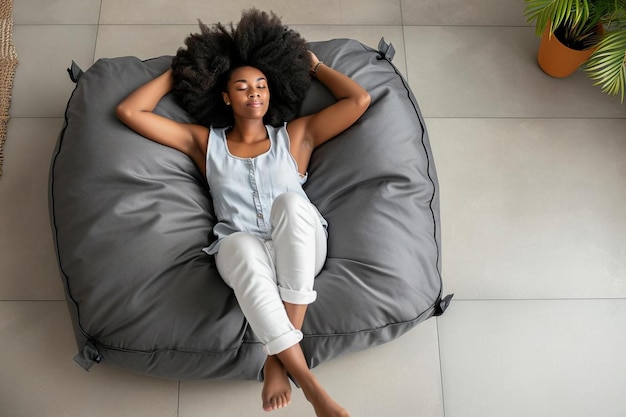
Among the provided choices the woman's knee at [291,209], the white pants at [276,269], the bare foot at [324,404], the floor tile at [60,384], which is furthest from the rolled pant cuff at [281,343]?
the floor tile at [60,384]

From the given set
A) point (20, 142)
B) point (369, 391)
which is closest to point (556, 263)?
point (369, 391)

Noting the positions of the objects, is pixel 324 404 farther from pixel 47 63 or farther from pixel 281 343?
pixel 47 63

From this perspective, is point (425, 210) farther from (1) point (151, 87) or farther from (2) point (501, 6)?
(2) point (501, 6)

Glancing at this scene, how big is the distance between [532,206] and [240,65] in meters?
1.05

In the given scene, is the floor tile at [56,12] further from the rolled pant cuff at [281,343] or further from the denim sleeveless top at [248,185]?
the rolled pant cuff at [281,343]

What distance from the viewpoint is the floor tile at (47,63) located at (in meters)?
2.43

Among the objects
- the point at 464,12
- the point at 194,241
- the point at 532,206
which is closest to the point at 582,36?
the point at 464,12

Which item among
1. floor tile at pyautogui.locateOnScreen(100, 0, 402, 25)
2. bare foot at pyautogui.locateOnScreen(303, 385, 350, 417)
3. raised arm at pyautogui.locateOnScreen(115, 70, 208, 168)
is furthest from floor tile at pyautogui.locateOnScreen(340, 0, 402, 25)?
bare foot at pyautogui.locateOnScreen(303, 385, 350, 417)

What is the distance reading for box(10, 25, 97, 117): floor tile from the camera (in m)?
2.43

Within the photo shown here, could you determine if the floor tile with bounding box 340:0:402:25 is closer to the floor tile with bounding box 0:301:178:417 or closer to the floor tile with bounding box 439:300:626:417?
the floor tile with bounding box 439:300:626:417

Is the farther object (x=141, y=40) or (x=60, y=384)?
(x=141, y=40)

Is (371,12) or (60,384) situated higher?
(371,12)

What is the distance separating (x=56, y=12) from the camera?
8.66ft

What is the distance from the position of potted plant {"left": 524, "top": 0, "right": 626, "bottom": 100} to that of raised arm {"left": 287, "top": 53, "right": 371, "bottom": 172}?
26.2 inches
